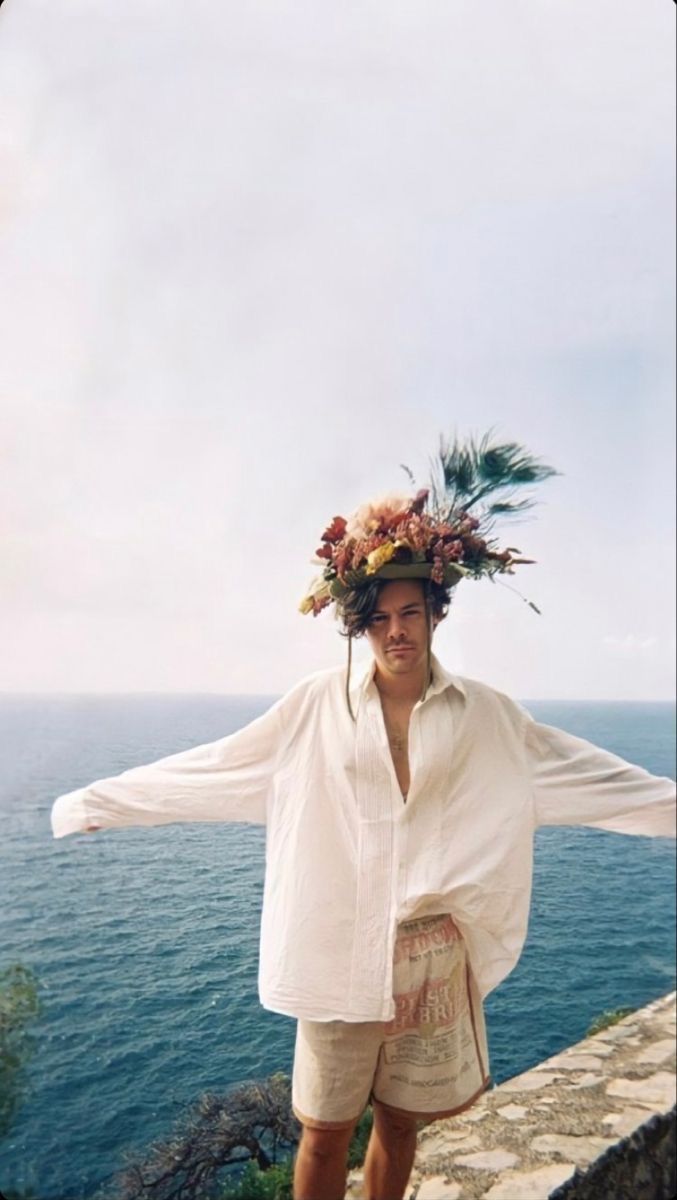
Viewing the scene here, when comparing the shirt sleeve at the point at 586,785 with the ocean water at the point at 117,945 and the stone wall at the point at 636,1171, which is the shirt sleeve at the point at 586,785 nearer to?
the ocean water at the point at 117,945

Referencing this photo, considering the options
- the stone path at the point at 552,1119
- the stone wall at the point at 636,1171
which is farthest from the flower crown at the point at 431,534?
the stone wall at the point at 636,1171

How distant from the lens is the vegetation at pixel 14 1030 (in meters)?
1.72

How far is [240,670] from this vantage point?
1.88m

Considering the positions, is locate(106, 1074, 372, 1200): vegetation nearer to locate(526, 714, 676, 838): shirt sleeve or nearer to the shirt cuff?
the shirt cuff

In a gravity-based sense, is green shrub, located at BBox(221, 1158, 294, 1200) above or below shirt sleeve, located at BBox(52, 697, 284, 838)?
below

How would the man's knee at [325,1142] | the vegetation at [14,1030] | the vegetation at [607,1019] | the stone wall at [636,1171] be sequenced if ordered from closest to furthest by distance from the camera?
the vegetation at [14,1030], the man's knee at [325,1142], the stone wall at [636,1171], the vegetation at [607,1019]

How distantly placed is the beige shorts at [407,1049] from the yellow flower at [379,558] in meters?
0.64

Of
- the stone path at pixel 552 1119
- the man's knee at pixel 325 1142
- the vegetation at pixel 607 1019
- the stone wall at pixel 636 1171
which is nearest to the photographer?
the man's knee at pixel 325 1142

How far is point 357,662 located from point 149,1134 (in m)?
0.90

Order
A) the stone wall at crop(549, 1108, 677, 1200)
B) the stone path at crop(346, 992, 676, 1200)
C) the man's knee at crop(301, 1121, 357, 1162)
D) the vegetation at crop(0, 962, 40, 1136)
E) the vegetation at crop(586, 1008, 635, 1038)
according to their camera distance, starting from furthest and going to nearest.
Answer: the vegetation at crop(586, 1008, 635, 1038), the stone wall at crop(549, 1108, 677, 1200), the stone path at crop(346, 992, 676, 1200), the man's knee at crop(301, 1121, 357, 1162), the vegetation at crop(0, 962, 40, 1136)

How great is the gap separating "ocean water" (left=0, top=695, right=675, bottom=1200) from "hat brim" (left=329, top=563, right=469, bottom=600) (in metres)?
0.24

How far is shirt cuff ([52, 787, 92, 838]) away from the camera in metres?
1.73

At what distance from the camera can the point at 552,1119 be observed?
2215 mm

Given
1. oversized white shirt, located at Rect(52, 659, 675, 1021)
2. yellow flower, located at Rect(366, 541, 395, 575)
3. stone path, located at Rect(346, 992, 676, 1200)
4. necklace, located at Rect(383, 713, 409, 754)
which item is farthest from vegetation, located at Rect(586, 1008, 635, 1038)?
yellow flower, located at Rect(366, 541, 395, 575)
